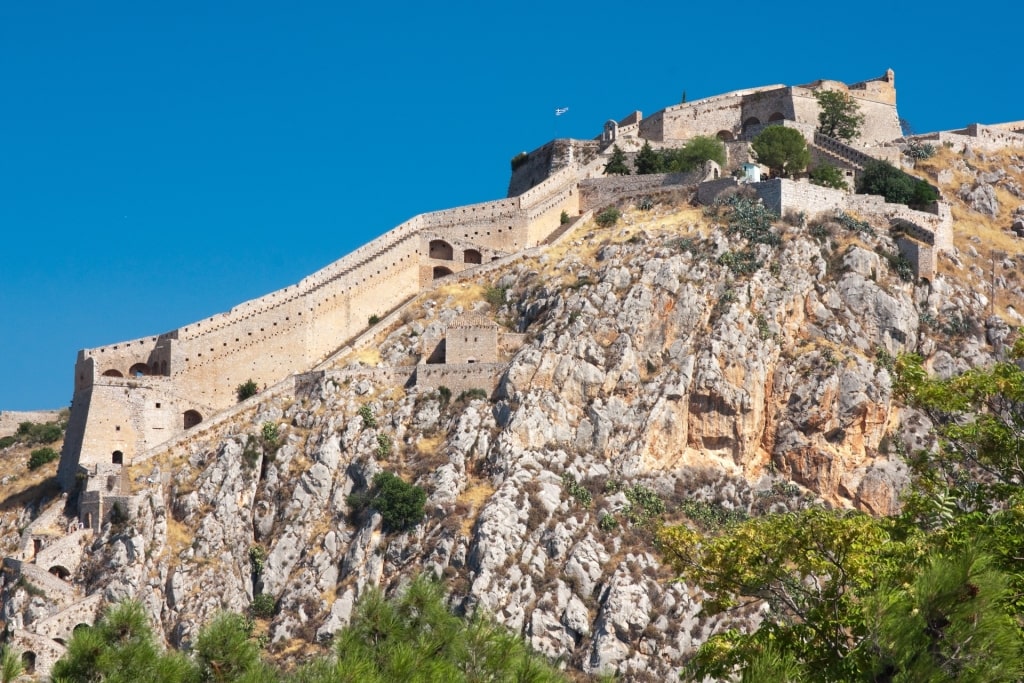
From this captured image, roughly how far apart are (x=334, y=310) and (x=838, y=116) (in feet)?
118

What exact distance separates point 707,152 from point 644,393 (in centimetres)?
2423

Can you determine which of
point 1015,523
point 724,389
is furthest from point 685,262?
point 1015,523

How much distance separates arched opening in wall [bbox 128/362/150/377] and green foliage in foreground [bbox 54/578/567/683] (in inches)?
1465

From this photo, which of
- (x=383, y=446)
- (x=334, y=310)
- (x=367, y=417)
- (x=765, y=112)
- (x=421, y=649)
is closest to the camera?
(x=421, y=649)

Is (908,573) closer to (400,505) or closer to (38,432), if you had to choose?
(400,505)

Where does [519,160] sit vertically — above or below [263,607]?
above

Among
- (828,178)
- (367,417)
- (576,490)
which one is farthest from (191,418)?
(828,178)

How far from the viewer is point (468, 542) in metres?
56.0

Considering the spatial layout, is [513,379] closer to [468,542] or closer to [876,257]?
[468,542]

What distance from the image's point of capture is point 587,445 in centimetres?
6028

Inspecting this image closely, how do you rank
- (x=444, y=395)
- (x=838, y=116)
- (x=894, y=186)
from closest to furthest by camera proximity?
(x=444, y=395)
(x=894, y=186)
(x=838, y=116)

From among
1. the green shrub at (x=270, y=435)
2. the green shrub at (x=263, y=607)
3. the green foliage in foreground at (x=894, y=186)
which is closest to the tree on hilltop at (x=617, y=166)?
the green foliage in foreground at (x=894, y=186)

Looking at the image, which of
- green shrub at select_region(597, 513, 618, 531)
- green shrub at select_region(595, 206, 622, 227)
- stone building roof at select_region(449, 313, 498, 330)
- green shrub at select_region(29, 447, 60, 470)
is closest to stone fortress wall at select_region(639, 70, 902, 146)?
green shrub at select_region(595, 206, 622, 227)

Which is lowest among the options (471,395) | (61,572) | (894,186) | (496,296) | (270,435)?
(61,572)
